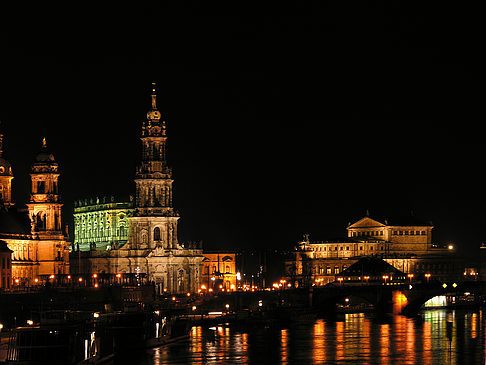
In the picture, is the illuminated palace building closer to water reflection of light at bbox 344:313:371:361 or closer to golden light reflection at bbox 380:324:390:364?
water reflection of light at bbox 344:313:371:361

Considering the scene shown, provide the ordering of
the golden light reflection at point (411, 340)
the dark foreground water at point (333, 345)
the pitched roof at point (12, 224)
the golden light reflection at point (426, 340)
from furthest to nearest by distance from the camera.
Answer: the pitched roof at point (12, 224) → the golden light reflection at point (411, 340) → the golden light reflection at point (426, 340) → the dark foreground water at point (333, 345)

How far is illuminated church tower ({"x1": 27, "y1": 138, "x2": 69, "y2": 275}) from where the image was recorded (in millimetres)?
198250

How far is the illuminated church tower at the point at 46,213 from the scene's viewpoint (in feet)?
650

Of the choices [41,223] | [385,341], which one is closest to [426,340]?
[385,341]

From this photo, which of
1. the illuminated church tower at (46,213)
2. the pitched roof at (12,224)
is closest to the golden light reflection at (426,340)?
the illuminated church tower at (46,213)

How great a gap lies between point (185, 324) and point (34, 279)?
40.5 metres

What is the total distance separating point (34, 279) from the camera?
194m

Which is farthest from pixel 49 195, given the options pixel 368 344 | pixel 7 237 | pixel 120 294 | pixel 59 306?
pixel 368 344

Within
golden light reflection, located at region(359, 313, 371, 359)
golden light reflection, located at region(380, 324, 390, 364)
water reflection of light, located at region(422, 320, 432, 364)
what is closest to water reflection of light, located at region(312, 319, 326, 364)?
golden light reflection, located at region(359, 313, 371, 359)

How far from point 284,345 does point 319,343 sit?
3827 millimetres

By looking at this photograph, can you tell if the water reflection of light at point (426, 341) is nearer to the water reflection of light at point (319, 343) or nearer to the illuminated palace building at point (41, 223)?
the water reflection of light at point (319, 343)

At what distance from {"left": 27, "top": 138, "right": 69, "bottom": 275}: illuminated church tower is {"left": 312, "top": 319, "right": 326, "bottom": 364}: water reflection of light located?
4010 cm

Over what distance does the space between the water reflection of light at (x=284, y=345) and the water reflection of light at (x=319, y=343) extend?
2.81 meters

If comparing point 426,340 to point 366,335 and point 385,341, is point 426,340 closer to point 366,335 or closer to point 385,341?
point 385,341
